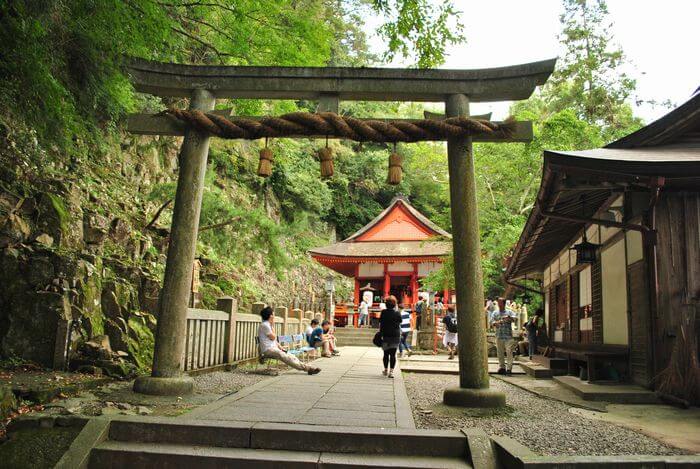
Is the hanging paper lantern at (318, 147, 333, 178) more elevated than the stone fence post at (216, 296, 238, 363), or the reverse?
the hanging paper lantern at (318, 147, 333, 178)

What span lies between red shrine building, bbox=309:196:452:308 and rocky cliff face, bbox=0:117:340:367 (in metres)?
16.2

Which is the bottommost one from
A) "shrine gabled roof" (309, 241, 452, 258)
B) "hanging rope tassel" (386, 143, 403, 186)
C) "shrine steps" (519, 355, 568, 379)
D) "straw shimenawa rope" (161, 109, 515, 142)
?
"shrine steps" (519, 355, 568, 379)

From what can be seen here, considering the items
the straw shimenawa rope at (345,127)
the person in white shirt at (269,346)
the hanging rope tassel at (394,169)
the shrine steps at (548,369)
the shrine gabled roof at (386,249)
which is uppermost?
the shrine gabled roof at (386,249)

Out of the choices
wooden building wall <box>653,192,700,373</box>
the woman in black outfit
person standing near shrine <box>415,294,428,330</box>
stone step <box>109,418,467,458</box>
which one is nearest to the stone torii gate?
stone step <box>109,418,467,458</box>

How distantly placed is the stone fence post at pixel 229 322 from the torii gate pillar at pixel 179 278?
10.6ft

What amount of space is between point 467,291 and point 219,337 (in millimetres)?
5416

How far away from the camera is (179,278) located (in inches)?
263

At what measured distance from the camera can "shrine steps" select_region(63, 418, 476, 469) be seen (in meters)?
4.22

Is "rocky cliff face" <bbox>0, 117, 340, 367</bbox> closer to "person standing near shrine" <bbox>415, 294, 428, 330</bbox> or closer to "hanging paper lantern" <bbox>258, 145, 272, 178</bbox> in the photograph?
"hanging paper lantern" <bbox>258, 145, 272, 178</bbox>

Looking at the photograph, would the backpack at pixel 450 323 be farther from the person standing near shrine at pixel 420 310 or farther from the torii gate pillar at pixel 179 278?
the torii gate pillar at pixel 179 278

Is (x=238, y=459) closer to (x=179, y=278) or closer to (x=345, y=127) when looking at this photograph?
(x=179, y=278)

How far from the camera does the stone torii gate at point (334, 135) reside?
21.0 ft

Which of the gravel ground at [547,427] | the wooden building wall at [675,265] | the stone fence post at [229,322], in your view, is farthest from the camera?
the stone fence post at [229,322]

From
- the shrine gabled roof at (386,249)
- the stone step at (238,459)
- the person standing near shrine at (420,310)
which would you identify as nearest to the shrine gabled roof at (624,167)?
the stone step at (238,459)
